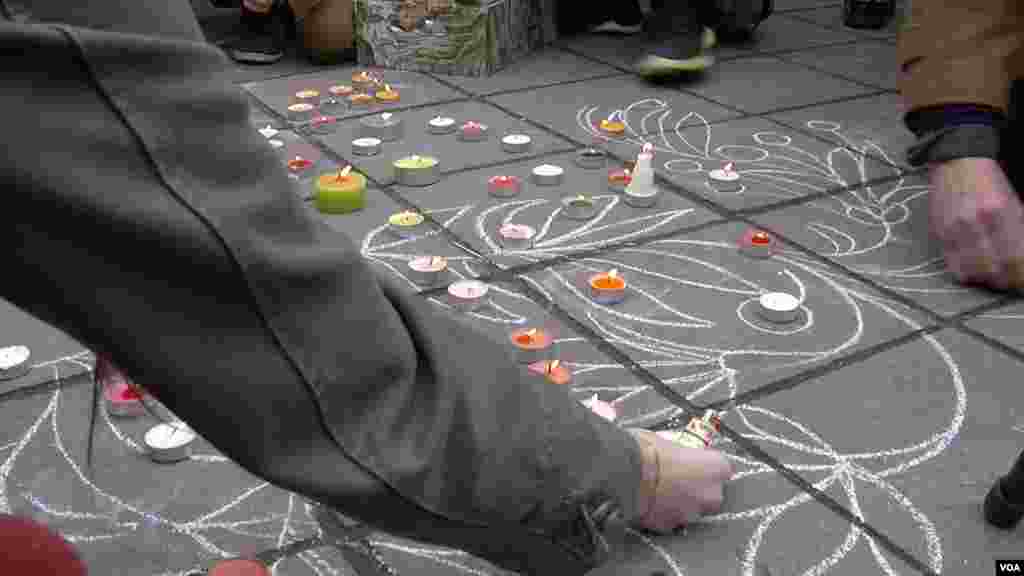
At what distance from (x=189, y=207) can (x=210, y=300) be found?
0.16 ft

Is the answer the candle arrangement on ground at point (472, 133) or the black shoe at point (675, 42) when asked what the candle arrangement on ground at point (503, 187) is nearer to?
the candle arrangement on ground at point (472, 133)

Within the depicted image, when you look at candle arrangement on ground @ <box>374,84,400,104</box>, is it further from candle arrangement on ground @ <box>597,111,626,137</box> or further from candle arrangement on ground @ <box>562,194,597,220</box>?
candle arrangement on ground @ <box>562,194,597,220</box>

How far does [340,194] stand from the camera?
159 cm

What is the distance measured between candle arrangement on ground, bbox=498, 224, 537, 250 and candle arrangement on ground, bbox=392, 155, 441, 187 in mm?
260

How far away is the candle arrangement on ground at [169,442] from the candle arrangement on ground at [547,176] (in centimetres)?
89

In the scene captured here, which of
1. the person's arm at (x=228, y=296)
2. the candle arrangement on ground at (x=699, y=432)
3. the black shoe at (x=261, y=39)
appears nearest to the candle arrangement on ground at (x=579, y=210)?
the candle arrangement on ground at (x=699, y=432)

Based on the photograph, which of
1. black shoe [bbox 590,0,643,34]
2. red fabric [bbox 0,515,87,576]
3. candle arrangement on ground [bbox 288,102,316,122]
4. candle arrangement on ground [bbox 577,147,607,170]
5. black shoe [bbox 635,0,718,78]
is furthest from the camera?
black shoe [bbox 590,0,643,34]

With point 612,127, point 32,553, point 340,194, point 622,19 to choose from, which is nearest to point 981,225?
point 612,127

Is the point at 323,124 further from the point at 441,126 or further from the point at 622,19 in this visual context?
the point at 622,19

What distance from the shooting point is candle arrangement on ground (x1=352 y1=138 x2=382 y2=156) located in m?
1.86

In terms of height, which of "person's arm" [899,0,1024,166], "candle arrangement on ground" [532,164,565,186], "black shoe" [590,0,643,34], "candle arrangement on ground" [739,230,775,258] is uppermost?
"person's arm" [899,0,1024,166]

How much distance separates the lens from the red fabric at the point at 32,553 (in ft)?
1.92

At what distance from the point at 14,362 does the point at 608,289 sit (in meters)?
0.79

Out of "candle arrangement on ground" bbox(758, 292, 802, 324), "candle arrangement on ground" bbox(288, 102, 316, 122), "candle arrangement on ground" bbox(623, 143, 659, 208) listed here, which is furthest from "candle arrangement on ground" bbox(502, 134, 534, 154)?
"candle arrangement on ground" bbox(758, 292, 802, 324)
